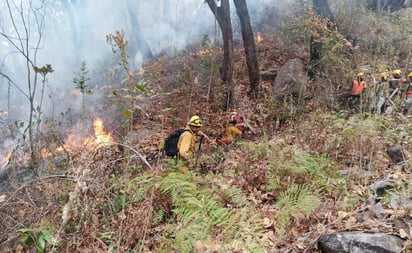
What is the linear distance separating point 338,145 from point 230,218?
9.23 ft

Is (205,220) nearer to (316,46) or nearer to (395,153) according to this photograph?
(395,153)

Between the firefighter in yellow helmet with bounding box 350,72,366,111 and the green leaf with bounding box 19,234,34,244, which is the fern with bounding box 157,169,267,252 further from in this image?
the firefighter in yellow helmet with bounding box 350,72,366,111

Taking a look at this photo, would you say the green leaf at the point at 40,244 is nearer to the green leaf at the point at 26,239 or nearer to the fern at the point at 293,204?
the green leaf at the point at 26,239

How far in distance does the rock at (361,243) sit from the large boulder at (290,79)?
8416mm

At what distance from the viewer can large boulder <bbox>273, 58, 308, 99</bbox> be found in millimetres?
11398

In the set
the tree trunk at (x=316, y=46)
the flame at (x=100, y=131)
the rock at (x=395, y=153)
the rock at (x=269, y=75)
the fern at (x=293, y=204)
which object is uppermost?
the tree trunk at (x=316, y=46)

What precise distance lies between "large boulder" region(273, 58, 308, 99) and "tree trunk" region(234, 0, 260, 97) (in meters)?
0.78

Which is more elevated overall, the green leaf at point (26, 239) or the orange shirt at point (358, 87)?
the orange shirt at point (358, 87)

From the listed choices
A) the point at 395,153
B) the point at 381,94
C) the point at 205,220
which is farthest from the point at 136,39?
the point at 205,220

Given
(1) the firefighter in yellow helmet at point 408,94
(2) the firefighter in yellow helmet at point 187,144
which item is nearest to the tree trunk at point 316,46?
(1) the firefighter in yellow helmet at point 408,94

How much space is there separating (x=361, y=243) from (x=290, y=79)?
31.3 feet

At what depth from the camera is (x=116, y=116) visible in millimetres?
13094

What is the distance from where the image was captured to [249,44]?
39.2 feet

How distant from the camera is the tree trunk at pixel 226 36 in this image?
11.0 m
